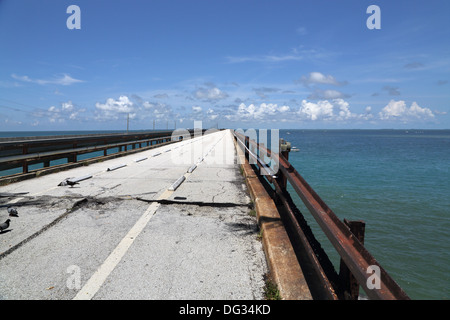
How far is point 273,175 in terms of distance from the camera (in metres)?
6.11

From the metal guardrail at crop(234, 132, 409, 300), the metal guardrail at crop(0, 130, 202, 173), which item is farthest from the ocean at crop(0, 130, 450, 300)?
the metal guardrail at crop(0, 130, 202, 173)

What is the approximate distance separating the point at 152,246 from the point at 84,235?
4.17 feet

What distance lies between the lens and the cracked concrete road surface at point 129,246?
3.23 m

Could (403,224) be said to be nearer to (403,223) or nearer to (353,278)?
(403,223)

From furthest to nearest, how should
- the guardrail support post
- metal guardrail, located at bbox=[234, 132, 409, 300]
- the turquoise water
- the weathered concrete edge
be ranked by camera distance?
the turquoise water → the weathered concrete edge → the guardrail support post → metal guardrail, located at bbox=[234, 132, 409, 300]

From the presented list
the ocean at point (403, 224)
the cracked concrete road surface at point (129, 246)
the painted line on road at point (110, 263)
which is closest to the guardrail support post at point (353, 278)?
the cracked concrete road surface at point (129, 246)

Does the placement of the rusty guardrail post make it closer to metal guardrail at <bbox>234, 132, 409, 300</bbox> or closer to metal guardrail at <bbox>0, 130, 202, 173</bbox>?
metal guardrail at <bbox>234, 132, 409, 300</bbox>

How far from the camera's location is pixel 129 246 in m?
4.32

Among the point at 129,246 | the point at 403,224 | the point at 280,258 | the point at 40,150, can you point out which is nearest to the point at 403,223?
the point at 403,224

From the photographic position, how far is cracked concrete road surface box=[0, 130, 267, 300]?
323 cm

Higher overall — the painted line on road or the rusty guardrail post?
the rusty guardrail post

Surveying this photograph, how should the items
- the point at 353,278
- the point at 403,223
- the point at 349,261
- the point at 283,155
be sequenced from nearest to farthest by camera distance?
the point at 349,261 → the point at 353,278 → the point at 283,155 → the point at 403,223

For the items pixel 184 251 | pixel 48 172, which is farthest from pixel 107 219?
pixel 48 172
